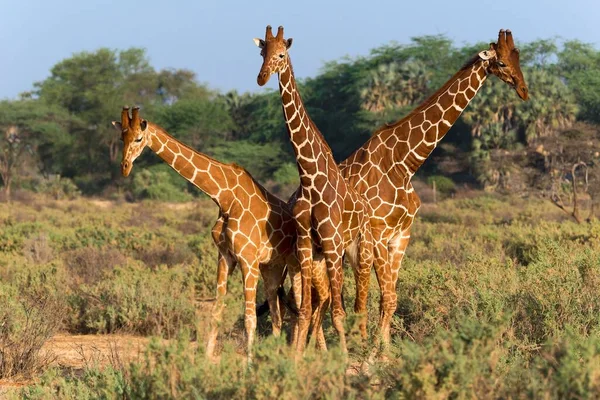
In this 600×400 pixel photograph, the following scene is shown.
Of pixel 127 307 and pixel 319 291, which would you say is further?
pixel 127 307

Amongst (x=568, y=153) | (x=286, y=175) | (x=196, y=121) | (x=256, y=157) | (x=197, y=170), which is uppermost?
(x=196, y=121)

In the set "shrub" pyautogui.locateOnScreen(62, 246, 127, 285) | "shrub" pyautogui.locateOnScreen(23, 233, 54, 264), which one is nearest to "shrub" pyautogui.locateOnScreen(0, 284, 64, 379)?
"shrub" pyautogui.locateOnScreen(62, 246, 127, 285)

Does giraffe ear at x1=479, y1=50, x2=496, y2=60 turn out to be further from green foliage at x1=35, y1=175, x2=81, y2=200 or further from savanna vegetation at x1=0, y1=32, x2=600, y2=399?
green foliage at x1=35, y1=175, x2=81, y2=200

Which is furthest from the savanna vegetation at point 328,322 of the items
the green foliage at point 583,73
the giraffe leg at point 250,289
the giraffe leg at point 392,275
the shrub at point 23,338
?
the green foliage at point 583,73

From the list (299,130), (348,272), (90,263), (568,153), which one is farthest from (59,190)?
(299,130)

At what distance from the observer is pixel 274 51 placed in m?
7.46

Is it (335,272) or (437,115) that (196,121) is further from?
(335,272)

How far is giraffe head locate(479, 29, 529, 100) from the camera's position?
8.11 meters

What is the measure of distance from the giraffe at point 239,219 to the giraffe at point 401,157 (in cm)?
67

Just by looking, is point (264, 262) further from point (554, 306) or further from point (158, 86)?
point (158, 86)

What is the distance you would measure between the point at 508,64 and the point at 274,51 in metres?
2.05

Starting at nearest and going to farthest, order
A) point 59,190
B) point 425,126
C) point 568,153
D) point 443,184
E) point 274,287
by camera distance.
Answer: point 274,287 < point 425,126 < point 568,153 < point 443,184 < point 59,190

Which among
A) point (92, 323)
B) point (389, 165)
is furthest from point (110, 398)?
point (92, 323)

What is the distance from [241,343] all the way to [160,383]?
3524 millimetres
